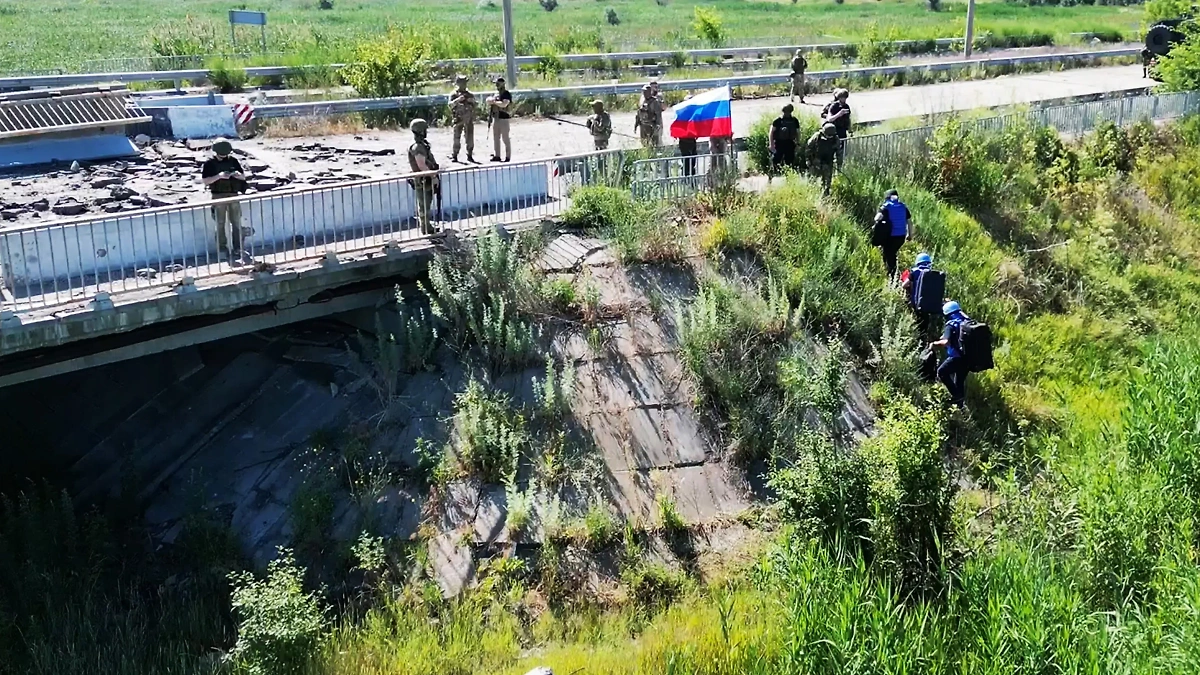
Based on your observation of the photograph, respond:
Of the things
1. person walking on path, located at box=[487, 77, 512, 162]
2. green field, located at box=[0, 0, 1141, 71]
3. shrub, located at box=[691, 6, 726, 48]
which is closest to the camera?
person walking on path, located at box=[487, 77, 512, 162]

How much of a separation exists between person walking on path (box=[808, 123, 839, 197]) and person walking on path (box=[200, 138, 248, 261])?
8.05 metres

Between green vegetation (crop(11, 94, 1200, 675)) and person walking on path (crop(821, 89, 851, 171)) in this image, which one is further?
person walking on path (crop(821, 89, 851, 171))

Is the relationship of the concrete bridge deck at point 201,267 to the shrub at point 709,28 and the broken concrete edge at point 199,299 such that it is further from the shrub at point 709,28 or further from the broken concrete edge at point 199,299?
the shrub at point 709,28

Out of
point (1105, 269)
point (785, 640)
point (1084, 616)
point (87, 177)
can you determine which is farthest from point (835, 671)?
point (87, 177)

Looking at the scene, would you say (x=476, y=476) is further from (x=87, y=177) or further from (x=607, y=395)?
(x=87, y=177)

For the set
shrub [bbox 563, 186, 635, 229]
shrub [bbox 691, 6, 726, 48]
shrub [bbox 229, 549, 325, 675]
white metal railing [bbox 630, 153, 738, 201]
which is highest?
shrub [bbox 691, 6, 726, 48]

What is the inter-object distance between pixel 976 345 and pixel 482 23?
48185 mm

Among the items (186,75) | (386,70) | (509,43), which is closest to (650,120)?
(509,43)

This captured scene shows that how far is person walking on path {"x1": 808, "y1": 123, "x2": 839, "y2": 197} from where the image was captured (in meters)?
15.3

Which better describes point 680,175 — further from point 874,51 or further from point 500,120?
point 874,51

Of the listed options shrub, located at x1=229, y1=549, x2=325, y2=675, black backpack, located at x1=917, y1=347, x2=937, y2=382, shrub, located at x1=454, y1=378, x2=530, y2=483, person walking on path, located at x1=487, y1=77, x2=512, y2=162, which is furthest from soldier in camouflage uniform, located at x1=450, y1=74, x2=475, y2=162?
shrub, located at x1=229, y1=549, x2=325, y2=675

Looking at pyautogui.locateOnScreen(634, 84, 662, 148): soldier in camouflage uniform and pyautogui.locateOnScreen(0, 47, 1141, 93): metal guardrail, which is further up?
pyautogui.locateOnScreen(0, 47, 1141, 93): metal guardrail

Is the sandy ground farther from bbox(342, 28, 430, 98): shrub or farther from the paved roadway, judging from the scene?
bbox(342, 28, 430, 98): shrub

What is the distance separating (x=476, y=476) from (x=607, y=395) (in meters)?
1.91
